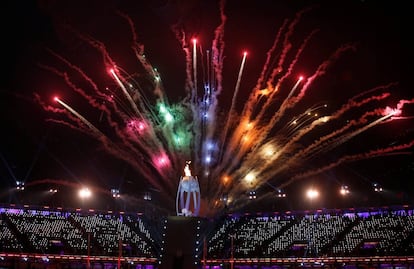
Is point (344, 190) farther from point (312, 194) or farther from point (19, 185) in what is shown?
point (19, 185)

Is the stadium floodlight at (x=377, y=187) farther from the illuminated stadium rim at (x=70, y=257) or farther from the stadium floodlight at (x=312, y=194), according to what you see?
the illuminated stadium rim at (x=70, y=257)

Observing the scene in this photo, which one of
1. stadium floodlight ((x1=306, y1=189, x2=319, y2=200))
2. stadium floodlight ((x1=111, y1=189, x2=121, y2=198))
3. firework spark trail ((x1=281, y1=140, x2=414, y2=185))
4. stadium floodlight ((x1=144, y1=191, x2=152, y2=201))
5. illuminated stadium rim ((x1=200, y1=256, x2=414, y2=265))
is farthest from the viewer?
stadium floodlight ((x1=144, y1=191, x2=152, y2=201))

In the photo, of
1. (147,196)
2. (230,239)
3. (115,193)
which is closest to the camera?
(230,239)

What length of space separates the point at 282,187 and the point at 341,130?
7.04m

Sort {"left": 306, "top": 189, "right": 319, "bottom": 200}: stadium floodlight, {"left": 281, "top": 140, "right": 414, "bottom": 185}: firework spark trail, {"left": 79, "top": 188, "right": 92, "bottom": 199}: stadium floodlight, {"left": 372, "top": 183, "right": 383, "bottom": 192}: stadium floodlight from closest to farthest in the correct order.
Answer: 1. {"left": 281, "top": 140, "right": 414, "bottom": 185}: firework spark trail
2. {"left": 372, "top": 183, "right": 383, "bottom": 192}: stadium floodlight
3. {"left": 306, "top": 189, "right": 319, "bottom": 200}: stadium floodlight
4. {"left": 79, "top": 188, "right": 92, "bottom": 199}: stadium floodlight

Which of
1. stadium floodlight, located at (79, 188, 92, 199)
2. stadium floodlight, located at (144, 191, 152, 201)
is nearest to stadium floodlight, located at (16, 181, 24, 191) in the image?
stadium floodlight, located at (79, 188, 92, 199)

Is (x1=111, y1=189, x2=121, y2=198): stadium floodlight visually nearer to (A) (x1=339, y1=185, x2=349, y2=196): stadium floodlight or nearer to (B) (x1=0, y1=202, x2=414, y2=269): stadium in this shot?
(B) (x1=0, y1=202, x2=414, y2=269): stadium

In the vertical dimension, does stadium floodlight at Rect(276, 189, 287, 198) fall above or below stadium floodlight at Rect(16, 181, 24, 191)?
below

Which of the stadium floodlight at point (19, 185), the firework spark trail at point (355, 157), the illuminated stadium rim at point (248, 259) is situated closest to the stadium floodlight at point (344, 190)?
the firework spark trail at point (355, 157)

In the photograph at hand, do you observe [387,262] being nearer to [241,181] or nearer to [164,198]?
[241,181]

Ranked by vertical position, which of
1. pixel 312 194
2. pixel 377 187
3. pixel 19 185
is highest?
pixel 19 185

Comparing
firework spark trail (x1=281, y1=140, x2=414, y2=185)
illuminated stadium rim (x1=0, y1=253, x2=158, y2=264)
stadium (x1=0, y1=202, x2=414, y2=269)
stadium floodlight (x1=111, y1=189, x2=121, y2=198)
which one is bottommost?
illuminated stadium rim (x1=0, y1=253, x2=158, y2=264)

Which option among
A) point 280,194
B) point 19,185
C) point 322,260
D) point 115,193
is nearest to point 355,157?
point 280,194

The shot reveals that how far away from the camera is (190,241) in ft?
73.0
